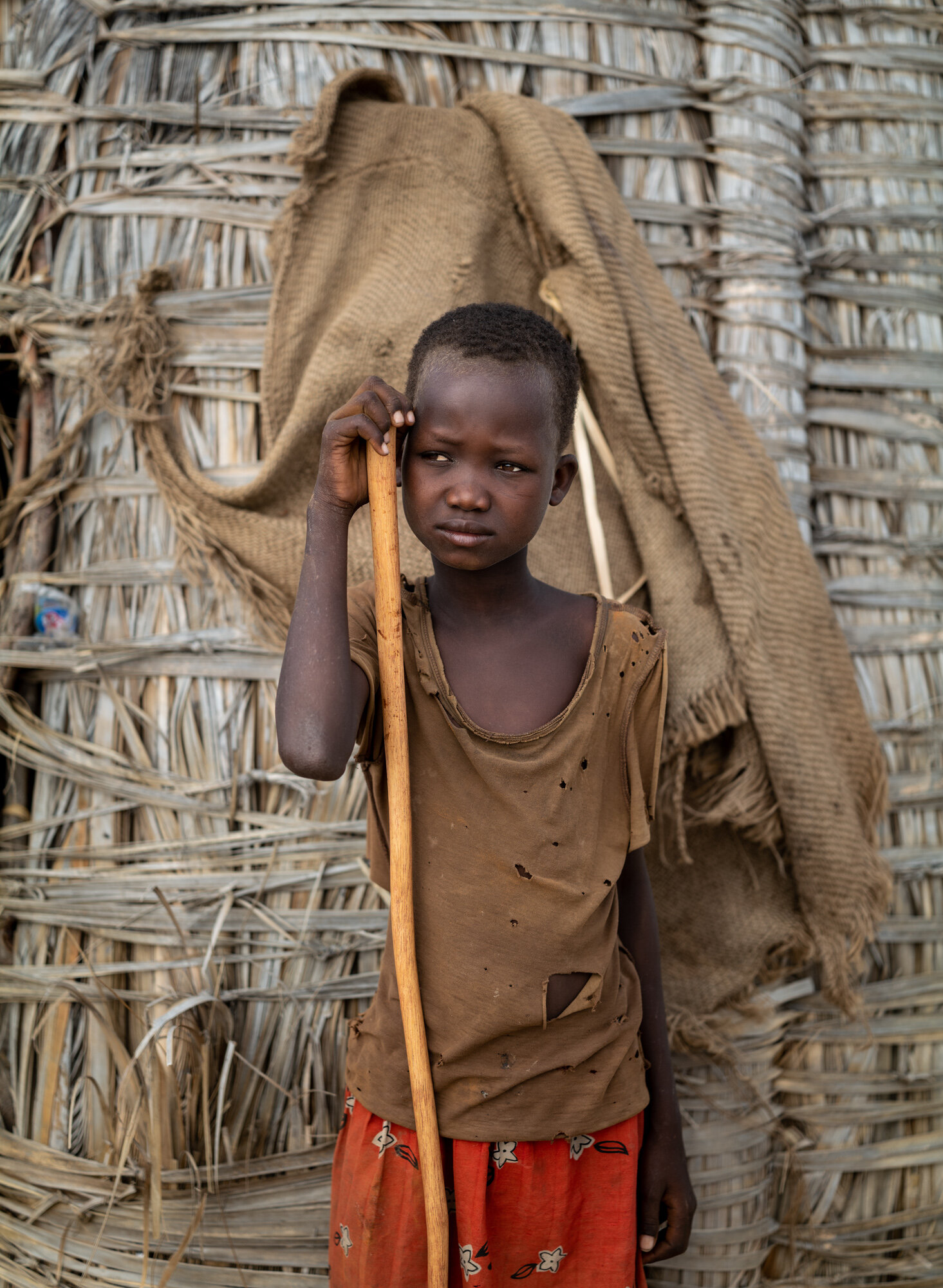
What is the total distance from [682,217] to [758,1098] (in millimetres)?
1837

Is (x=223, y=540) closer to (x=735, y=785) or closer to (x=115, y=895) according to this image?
(x=115, y=895)

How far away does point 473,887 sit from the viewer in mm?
1181

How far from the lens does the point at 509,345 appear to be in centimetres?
111

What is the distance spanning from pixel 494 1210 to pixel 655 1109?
29cm

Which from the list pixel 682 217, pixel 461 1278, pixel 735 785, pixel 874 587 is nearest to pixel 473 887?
pixel 461 1278

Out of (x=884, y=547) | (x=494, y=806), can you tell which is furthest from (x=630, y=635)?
(x=884, y=547)

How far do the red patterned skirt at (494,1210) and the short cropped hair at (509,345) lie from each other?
0.93 m

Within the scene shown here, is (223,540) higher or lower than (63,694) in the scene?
higher

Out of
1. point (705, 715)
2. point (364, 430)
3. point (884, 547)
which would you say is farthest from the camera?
point (884, 547)

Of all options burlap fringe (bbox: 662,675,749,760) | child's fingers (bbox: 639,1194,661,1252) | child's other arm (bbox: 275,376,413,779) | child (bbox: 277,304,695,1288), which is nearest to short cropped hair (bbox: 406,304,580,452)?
child (bbox: 277,304,695,1288)

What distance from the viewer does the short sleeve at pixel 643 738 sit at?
1.27 metres

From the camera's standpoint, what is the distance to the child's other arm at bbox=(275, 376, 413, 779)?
1.06 metres

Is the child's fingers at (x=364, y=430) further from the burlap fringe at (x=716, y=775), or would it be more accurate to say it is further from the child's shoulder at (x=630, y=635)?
the burlap fringe at (x=716, y=775)

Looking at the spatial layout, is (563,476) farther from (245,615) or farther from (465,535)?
(245,615)
